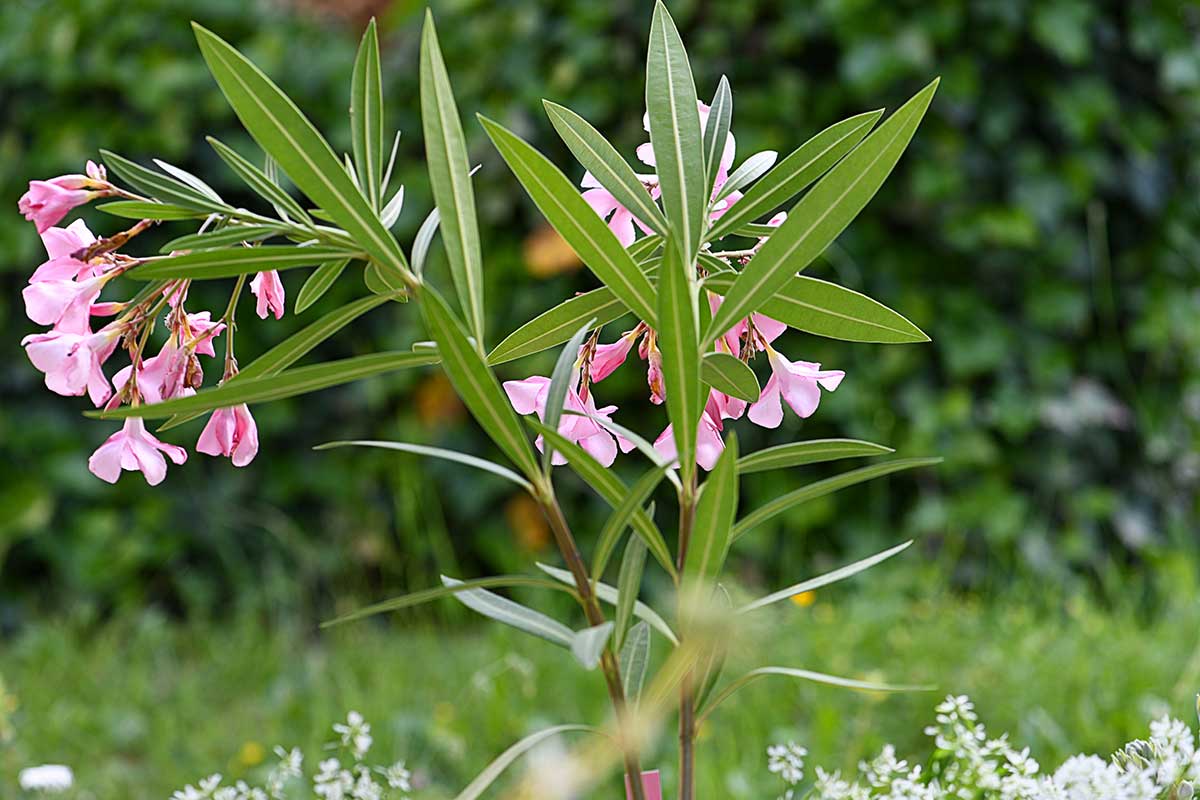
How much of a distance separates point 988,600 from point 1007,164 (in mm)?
893

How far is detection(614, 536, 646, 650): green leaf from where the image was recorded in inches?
25.1

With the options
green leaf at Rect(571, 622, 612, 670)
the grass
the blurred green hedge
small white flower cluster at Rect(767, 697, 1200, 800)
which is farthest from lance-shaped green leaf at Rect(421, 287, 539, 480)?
the blurred green hedge

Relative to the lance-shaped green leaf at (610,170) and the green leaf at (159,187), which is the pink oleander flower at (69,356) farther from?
the lance-shaped green leaf at (610,170)

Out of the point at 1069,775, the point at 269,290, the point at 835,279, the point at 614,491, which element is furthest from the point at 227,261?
the point at 835,279

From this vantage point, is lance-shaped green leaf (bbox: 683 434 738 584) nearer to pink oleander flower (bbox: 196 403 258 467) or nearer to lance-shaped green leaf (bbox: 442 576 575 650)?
lance-shaped green leaf (bbox: 442 576 575 650)

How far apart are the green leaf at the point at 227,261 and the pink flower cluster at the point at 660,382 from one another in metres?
0.15

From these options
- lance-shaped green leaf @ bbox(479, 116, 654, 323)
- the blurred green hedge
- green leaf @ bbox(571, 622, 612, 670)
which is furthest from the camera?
the blurred green hedge

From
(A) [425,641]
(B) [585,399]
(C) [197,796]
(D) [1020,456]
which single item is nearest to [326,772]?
(C) [197,796]

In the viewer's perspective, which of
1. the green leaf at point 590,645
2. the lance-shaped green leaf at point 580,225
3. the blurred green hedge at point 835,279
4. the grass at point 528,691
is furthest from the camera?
the blurred green hedge at point 835,279

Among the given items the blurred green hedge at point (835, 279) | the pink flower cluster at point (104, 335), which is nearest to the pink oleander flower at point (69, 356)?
the pink flower cluster at point (104, 335)

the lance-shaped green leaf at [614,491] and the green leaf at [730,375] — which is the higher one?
the green leaf at [730,375]

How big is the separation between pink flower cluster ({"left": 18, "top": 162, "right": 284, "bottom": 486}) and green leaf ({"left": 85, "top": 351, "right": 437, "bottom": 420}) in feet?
0.16

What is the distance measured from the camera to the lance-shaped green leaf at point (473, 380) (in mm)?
566

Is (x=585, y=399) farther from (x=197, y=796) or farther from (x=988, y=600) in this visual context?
(x=988, y=600)
